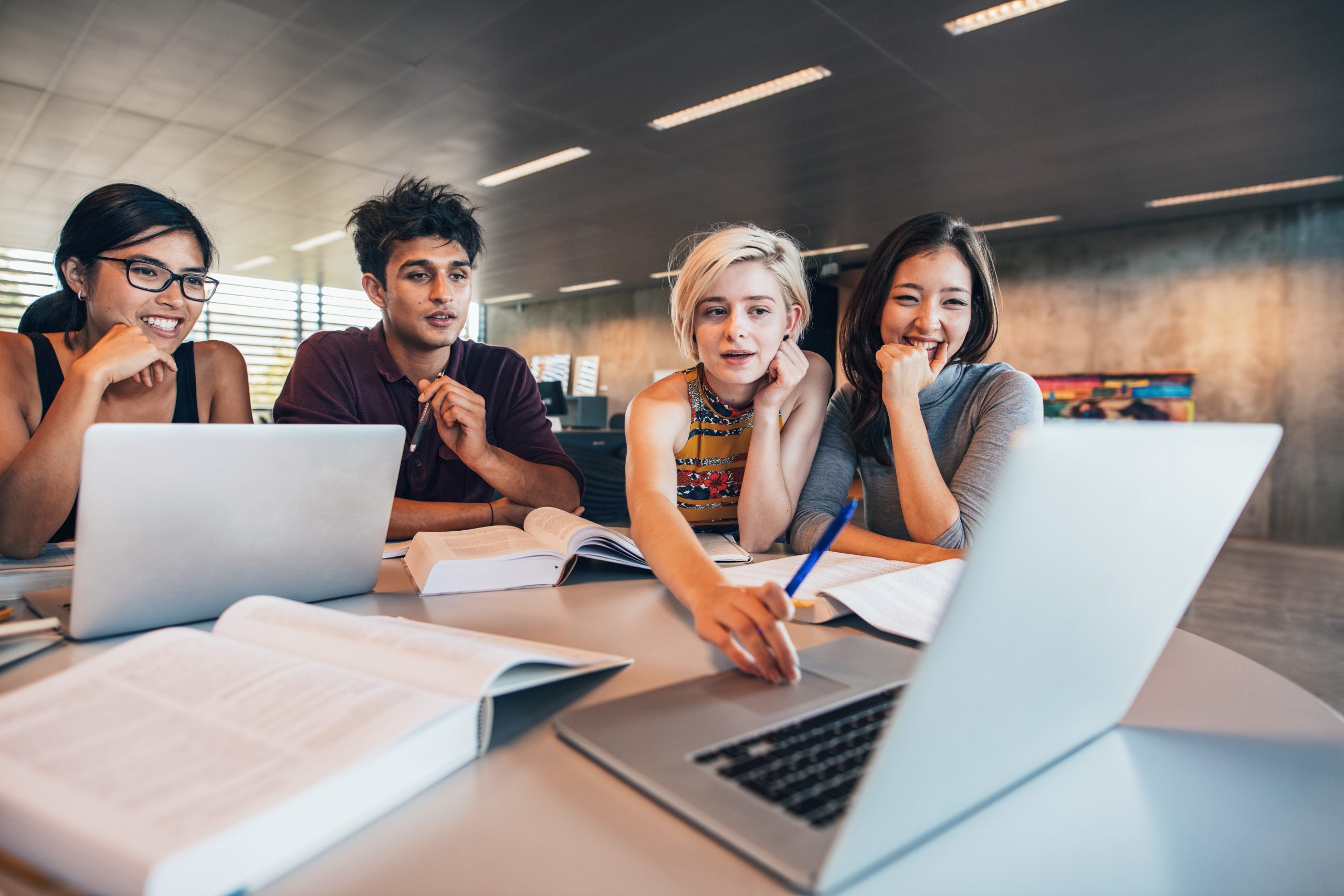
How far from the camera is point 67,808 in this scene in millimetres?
380

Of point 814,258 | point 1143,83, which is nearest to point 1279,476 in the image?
point 1143,83

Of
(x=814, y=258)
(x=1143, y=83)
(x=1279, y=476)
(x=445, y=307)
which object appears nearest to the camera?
(x=445, y=307)

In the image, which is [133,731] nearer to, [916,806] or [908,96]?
[916,806]

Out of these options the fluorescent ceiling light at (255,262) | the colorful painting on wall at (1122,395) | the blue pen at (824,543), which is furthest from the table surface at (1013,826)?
the fluorescent ceiling light at (255,262)

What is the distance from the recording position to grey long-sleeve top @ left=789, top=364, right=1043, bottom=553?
1.45m

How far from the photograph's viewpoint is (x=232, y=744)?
455 millimetres

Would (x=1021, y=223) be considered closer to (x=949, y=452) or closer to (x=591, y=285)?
(x=591, y=285)

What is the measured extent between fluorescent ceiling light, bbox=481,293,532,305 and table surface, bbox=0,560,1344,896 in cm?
1287

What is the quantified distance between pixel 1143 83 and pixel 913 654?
4.91 m

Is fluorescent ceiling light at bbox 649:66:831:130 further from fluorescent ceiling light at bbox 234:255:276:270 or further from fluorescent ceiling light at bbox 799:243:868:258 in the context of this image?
fluorescent ceiling light at bbox 234:255:276:270

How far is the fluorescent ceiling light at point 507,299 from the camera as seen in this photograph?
12992 mm

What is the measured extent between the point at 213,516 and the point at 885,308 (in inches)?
54.3

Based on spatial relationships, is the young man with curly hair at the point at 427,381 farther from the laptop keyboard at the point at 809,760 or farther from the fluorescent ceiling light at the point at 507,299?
the fluorescent ceiling light at the point at 507,299

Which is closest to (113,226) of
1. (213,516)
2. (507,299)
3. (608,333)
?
(213,516)
